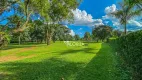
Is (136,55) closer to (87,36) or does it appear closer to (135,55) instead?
(135,55)

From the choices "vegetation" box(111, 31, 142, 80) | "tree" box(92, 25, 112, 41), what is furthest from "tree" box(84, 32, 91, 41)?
"vegetation" box(111, 31, 142, 80)

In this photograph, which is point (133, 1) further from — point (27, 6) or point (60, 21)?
point (60, 21)

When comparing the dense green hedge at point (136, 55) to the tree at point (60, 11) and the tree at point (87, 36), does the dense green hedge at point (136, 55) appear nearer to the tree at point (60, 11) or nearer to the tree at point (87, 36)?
the tree at point (60, 11)

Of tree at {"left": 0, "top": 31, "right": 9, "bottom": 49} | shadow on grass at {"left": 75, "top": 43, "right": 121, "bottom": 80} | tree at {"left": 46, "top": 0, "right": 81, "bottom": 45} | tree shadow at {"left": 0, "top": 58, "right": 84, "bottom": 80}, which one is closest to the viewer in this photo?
tree at {"left": 0, "top": 31, "right": 9, "bottom": 49}

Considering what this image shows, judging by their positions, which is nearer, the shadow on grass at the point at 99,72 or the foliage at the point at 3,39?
the foliage at the point at 3,39

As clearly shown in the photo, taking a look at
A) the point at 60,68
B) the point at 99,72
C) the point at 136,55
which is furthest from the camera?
the point at 60,68

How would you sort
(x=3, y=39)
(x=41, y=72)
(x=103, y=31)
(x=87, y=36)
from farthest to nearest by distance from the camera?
1. (x=87, y=36)
2. (x=103, y=31)
3. (x=41, y=72)
4. (x=3, y=39)

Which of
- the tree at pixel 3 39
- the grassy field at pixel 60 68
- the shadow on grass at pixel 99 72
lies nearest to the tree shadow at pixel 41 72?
the grassy field at pixel 60 68

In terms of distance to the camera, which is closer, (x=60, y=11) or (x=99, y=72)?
(x=99, y=72)

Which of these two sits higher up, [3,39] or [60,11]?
[60,11]

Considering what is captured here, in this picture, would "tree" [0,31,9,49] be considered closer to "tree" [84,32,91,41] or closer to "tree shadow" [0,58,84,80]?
"tree shadow" [0,58,84,80]

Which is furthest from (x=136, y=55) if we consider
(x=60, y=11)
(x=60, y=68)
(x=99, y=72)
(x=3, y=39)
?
(x=60, y=11)

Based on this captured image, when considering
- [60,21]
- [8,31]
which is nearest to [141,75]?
[8,31]

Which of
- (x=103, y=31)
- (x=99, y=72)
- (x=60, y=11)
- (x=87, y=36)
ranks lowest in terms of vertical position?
(x=99, y=72)
